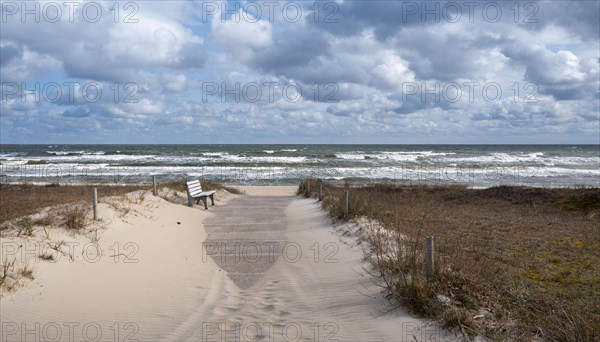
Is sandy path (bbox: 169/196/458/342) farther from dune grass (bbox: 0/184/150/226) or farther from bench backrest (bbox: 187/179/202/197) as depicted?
bench backrest (bbox: 187/179/202/197)

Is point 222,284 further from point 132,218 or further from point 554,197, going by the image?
point 554,197

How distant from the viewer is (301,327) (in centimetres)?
569

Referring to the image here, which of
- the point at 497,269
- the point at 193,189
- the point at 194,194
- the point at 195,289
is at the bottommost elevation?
the point at 195,289

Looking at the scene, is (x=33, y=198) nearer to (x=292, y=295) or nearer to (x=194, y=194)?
A: (x=194, y=194)

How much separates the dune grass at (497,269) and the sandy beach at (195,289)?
0.38 meters

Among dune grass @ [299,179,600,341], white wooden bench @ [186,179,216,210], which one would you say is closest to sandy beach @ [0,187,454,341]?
dune grass @ [299,179,600,341]

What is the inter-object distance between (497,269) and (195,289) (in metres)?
4.78

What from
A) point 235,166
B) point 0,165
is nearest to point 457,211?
point 235,166

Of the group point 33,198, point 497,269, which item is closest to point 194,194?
point 33,198

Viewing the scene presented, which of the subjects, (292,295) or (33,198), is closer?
(292,295)

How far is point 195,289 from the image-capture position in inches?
301

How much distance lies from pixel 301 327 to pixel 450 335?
1737 mm

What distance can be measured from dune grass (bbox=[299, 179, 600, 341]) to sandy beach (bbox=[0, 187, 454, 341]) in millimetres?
375

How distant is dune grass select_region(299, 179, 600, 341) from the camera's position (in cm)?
508
